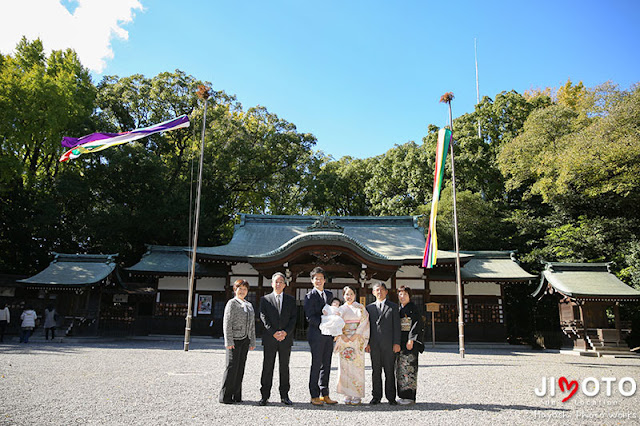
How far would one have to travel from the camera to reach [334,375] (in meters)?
7.45

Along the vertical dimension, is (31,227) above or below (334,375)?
above

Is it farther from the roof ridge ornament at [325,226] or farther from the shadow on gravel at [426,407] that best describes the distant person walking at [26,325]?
the shadow on gravel at [426,407]

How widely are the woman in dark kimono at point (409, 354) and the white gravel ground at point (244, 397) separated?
0.23m

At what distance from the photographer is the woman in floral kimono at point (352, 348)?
4.92 m

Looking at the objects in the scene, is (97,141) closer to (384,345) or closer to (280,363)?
(280,363)

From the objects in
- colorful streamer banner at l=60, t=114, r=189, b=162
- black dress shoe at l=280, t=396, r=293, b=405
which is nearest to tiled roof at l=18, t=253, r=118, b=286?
colorful streamer banner at l=60, t=114, r=189, b=162

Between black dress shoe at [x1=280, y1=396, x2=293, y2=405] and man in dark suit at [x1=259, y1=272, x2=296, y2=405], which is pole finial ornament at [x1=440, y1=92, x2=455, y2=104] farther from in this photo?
black dress shoe at [x1=280, y1=396, x2=293, y2=405]

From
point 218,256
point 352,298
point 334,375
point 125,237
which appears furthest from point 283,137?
point 352,298

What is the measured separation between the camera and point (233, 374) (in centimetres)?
473

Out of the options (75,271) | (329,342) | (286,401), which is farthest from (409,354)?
(75,271)

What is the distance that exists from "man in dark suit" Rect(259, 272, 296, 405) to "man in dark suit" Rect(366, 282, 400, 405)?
3.41 feet

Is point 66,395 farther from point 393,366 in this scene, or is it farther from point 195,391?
point 393,366

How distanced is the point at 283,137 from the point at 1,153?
47.3ft

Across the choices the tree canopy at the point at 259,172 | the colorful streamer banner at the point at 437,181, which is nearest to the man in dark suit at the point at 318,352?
the colorful streamer banner at the point at 437,181
